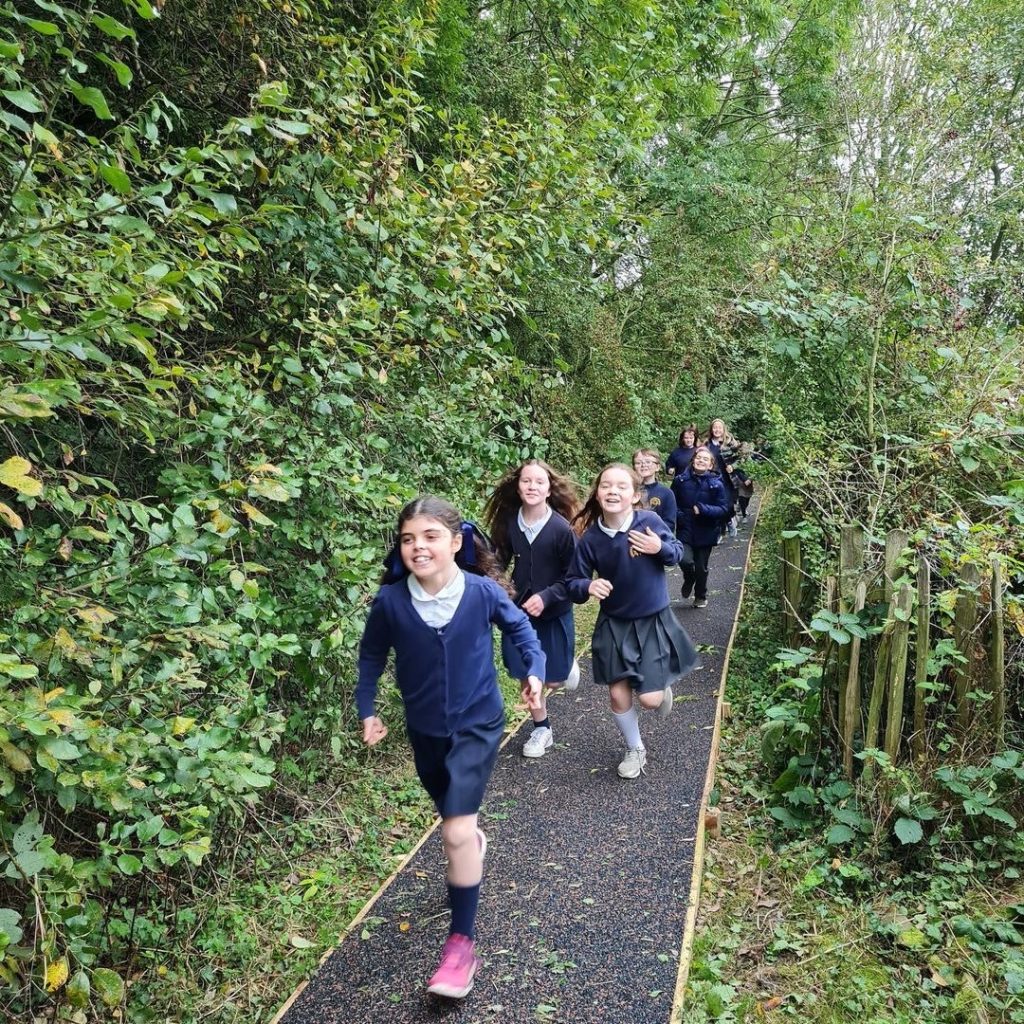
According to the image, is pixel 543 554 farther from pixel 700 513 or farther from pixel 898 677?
pixel 700 513

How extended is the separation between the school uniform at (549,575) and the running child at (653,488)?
1.95 m

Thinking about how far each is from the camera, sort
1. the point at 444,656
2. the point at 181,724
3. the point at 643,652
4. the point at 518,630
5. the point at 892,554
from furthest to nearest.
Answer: the point at 643,652, the point at 892,554, the point at 518,630, the point at 444,656, the point at 181,724

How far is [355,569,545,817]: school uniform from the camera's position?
296cm

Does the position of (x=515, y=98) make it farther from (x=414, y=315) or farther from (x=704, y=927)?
(x=704, y=927)

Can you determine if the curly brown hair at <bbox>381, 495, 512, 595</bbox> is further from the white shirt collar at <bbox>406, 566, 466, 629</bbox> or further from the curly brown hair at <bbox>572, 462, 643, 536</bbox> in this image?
the curly brown hair at <bbox>572, 462, 643, 536</bbox>

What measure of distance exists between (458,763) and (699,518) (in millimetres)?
5910

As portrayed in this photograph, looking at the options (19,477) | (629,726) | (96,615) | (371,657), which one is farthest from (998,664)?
(19,477)

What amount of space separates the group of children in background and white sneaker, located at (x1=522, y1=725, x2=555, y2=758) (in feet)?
0.04

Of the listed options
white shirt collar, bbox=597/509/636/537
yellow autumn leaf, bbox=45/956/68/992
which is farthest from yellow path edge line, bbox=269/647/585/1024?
white shirt collar, bbox=597/509/636/537

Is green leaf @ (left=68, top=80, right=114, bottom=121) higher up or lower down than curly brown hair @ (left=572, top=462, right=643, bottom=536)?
higher up

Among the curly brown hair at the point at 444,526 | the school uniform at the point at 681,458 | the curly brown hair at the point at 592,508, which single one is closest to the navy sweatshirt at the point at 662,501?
the curly brown hair at the point at 592,508

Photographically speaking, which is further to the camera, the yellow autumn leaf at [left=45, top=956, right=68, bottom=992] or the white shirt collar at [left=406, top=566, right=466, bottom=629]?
the white shirt collar at [left=406, top=566, right=466, bottom=629]

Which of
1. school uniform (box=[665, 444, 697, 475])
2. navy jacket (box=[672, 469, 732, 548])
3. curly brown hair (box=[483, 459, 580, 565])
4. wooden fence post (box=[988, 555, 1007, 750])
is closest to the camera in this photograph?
wooden fence post (box=[988, 555, 1007, 750])

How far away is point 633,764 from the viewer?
471cm
